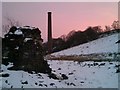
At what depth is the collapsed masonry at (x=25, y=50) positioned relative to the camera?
72.4 feet

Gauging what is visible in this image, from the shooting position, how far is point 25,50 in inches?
877

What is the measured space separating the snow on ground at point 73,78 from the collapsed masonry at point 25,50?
3.46 feet

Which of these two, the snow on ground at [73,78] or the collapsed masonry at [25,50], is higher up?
the collapsed masonry at [25,50]

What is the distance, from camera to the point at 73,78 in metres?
22.0

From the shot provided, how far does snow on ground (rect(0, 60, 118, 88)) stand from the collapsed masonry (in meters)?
1.05

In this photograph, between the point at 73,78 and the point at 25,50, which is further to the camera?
the point at 25,50

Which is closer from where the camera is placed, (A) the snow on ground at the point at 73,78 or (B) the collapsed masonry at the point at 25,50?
(A) the snow on ground at the point at 73,78

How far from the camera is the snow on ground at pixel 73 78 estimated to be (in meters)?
18.3

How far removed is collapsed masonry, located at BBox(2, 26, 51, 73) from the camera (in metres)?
22.1

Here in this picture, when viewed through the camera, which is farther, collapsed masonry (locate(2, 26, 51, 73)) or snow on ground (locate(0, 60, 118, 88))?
collapsed masonry (locate(2, 26, 51, 73))

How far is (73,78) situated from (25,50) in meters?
3.57

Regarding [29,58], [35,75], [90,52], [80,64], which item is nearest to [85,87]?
[35,75]

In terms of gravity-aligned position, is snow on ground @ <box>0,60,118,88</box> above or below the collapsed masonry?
below

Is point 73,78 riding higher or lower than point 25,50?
lower
